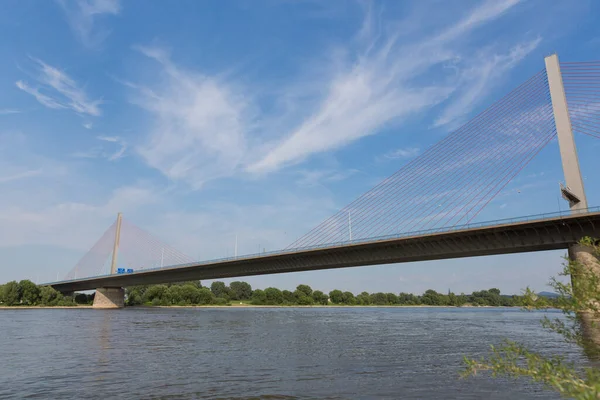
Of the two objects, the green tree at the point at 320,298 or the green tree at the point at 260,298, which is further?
the green tree at the point at 320,298

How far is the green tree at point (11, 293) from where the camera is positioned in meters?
90.2

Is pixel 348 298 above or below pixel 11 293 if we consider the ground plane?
below

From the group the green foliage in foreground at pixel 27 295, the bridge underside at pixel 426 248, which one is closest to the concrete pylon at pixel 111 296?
the green foliage in foreground at pixel 27 295

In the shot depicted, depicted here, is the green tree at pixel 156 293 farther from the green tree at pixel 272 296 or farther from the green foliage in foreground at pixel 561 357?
the green foliage in foreground at pixel 561 357

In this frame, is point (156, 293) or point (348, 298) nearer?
point (156, 293)

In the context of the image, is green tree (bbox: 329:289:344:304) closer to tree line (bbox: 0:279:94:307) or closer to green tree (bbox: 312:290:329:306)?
green tree (bbox: 312:290:329:306)

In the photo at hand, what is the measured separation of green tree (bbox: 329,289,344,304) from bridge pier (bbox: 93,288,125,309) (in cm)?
9228

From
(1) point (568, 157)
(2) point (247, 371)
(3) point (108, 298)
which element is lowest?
(2) point (247, 371)

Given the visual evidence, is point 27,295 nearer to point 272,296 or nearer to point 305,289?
point 272,296

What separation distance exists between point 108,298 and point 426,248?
276 feet

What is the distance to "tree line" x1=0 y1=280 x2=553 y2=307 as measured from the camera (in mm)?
94062

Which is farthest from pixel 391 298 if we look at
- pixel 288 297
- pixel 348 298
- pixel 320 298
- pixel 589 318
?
pixel 589 318

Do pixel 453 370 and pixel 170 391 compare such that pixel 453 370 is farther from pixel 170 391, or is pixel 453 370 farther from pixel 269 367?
pixel 170 391

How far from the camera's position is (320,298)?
540 feet
